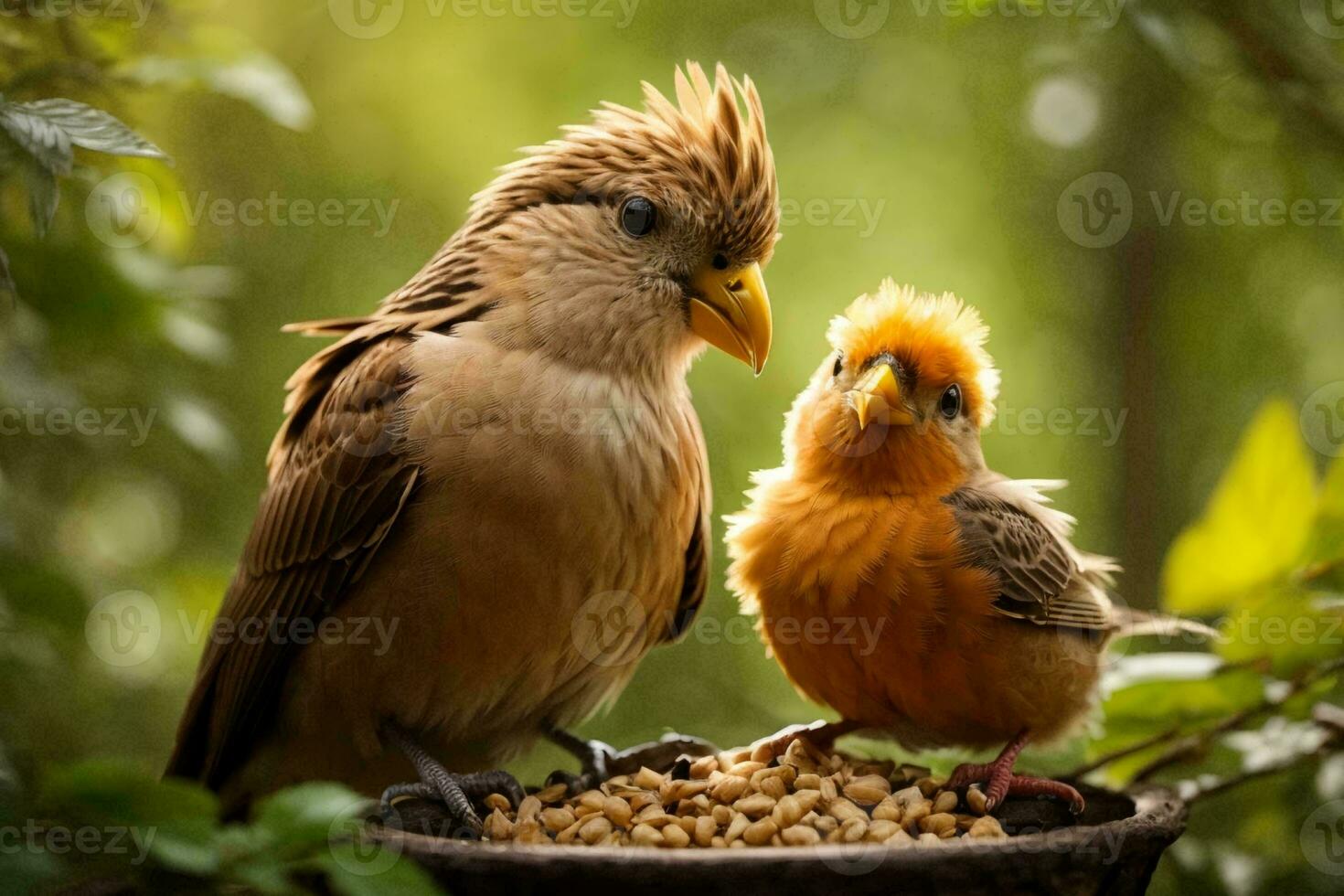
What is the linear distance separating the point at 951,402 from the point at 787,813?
960 millimetres

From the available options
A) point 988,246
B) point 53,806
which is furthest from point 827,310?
point 53,806

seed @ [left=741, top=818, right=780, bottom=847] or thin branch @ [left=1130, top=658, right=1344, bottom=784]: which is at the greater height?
thin branch @ [left=1130, top=658, right=1344, bottom=784]

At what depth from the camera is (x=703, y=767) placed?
2.27m

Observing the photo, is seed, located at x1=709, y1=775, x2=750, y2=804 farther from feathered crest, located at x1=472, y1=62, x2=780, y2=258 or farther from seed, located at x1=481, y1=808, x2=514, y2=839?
feathered crest, located at x1=472, y1=62, x2=780, y2=258

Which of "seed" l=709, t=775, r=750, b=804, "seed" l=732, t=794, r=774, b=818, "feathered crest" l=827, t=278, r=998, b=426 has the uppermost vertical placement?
"feathered crest" l=827, t=278, r=998, b=426

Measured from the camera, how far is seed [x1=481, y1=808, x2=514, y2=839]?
2.08 metres

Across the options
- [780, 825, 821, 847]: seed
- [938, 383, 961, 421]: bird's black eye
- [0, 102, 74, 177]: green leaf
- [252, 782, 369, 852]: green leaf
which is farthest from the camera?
[938, 383, 961, 421]: bird's black eye

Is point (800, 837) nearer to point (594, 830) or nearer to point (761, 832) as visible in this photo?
point (761, 832)

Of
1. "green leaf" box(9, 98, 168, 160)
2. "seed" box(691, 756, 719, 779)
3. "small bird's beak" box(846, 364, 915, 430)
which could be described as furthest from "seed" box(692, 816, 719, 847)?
"green leaf" box(9, 98, 168, 160)

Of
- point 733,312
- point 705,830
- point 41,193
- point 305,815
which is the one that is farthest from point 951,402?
point 41,193

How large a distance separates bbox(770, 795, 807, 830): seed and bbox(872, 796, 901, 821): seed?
0.41ft

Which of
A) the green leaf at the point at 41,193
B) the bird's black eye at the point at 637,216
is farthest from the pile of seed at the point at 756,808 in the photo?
the green leaf at the point at 41,193

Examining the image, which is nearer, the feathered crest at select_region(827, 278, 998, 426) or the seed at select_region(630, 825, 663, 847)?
the seed at select_region(630, 825, 663, 847)

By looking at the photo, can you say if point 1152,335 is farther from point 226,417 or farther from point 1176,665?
point 226,417
